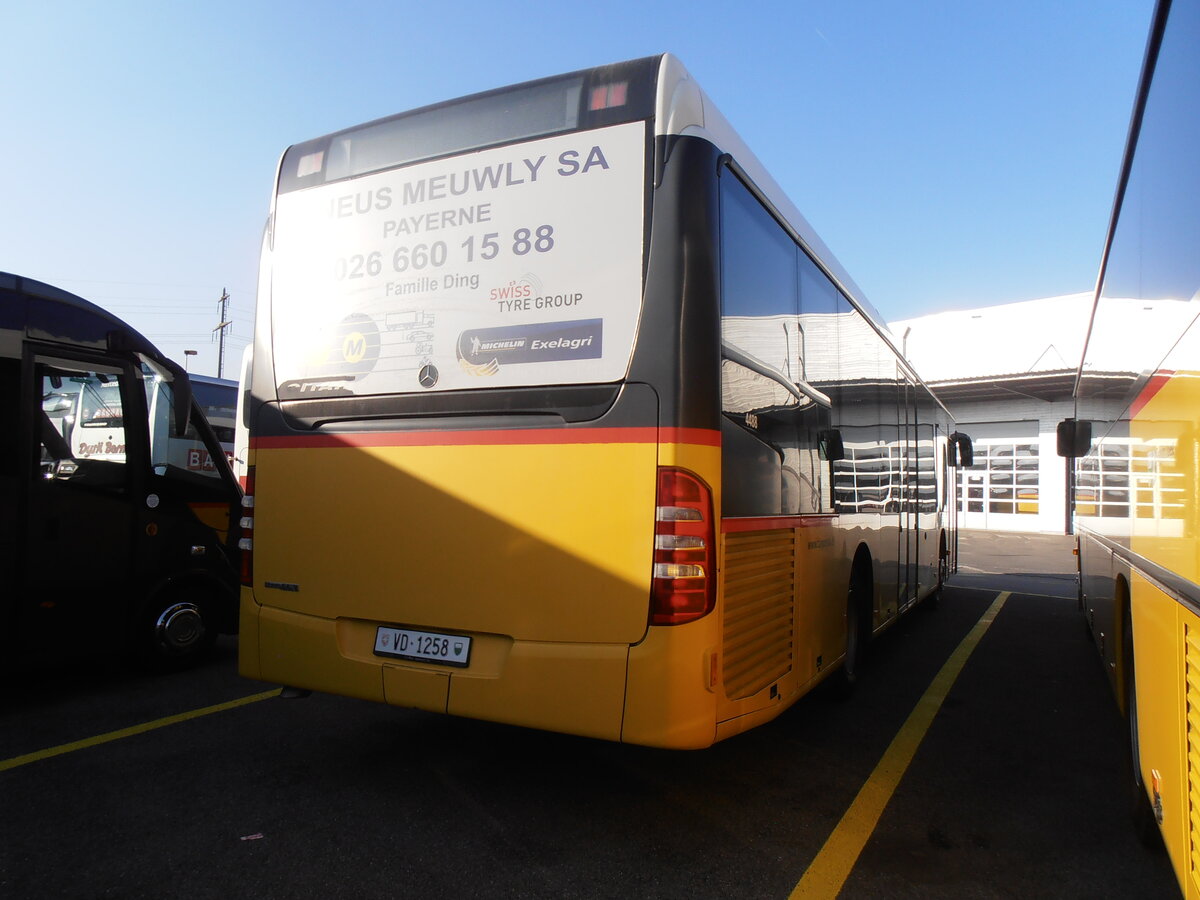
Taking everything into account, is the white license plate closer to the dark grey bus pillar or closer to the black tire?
the dark grey bus pillar

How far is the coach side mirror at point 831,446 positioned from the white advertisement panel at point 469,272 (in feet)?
6.83

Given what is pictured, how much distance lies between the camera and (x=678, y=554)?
10.6 feet

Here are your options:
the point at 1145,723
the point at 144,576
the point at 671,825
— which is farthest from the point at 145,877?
the point at 1145,723

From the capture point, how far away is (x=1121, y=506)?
4.05 meters

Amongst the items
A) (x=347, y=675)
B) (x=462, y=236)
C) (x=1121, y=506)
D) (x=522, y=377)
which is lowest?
(x=347, y=675)

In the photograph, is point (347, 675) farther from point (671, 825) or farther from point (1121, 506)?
point (1121, 506)

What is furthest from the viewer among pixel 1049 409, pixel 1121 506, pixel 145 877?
pixel 1049 409

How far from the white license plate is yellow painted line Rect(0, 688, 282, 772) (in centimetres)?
144

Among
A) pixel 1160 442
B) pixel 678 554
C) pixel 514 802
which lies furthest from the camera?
pixel 514 802

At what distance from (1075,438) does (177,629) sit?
22.7ft

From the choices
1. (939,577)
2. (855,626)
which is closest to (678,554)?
(855,626)

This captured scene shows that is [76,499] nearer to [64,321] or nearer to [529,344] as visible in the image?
[64,321]

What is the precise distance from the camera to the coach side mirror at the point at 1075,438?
238 inches

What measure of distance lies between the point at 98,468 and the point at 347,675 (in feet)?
10.0
